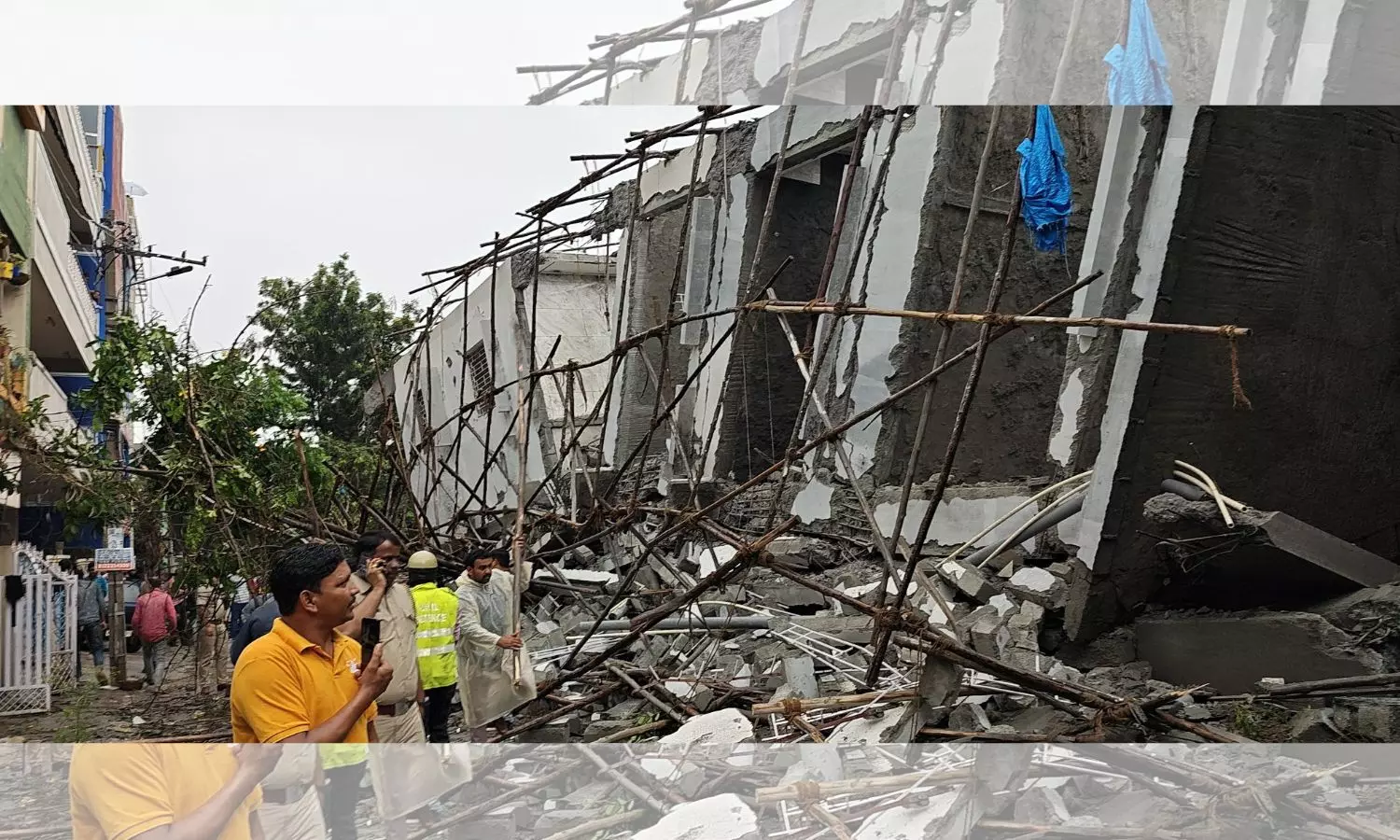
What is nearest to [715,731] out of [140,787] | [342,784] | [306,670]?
[342,784]

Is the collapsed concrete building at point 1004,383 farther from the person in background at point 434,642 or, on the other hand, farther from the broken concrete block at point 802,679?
the person in background at point 434,642

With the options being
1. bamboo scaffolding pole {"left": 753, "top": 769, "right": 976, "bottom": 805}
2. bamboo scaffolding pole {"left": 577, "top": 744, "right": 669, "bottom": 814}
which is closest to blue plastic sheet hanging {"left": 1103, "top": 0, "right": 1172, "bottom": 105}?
bamboo scaffolding pole {"left": 753, "top": 769, "right": 976, "bottom": 805}

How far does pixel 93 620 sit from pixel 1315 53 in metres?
7.05

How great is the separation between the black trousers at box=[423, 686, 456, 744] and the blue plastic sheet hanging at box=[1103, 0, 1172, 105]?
4.37 meters

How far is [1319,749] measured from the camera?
15.0ft

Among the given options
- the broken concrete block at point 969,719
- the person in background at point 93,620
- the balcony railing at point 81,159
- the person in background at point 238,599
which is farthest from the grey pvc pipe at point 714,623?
the balcony railing at point 81,159

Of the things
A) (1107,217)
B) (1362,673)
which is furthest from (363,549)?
(1362,673)

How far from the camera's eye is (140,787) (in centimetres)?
248

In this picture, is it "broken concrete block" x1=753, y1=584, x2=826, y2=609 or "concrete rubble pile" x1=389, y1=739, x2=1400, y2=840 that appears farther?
"broken concrete block" x1=753, y1=584, x2=826, y2=609

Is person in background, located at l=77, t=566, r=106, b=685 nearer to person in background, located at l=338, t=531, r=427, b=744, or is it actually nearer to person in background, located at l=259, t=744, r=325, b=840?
person in background, located at l=338, t=531, r=427, b=744

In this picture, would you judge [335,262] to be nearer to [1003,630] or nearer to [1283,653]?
[1003,630]

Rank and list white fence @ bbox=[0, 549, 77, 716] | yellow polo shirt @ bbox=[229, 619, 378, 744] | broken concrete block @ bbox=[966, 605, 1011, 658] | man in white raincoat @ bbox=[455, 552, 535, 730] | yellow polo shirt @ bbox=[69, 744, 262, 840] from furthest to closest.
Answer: man in white raincoat @ bbox=[455, 552, 535, 730] → broken concrete block @ bbox=[966, 605, 1011, 658] → white fence @ bbox=[0, 549, 77, 716] → yellow polo shirt @ bbox=[229, 619, 378, 744] → yellow polo shirt @ bbox=[69, 744, 262, 840]

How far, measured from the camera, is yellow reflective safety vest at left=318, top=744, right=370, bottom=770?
3.19 metres

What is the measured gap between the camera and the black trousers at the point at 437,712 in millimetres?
5000
